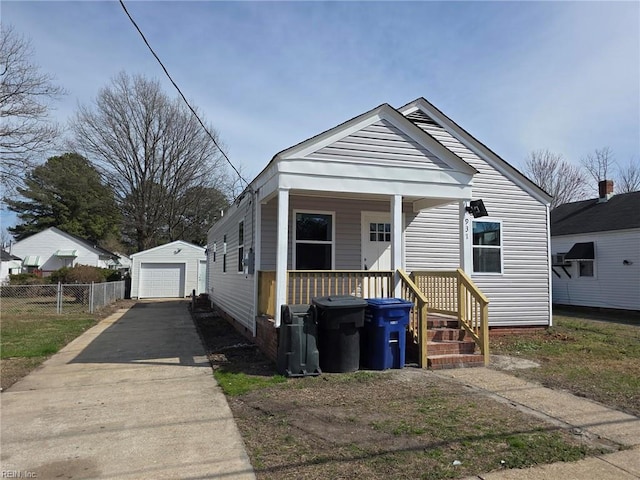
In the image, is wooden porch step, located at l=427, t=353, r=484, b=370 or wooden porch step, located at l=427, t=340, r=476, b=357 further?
wooden porch step, located at l=427, t=340, r=476, b=357

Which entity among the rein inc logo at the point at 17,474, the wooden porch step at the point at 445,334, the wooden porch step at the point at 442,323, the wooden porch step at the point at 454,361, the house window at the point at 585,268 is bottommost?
the rein inc logo at the point at 17,474

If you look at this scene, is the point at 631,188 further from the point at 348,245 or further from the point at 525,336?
the point at 348,245

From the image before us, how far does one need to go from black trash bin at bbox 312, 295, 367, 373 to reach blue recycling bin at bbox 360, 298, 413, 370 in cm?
26

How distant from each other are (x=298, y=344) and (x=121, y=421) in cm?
252

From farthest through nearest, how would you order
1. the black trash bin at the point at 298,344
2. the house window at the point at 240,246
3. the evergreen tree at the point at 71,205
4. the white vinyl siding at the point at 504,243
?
the evergreen tree at the point at 71,205, the house window at the point at 240,246, the white vinyl siding at the point at 504,243, the black trash bin at the point at 298,344

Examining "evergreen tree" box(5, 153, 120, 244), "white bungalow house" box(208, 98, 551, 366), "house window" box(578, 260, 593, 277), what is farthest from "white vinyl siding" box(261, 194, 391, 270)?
"evergreen tree" box(5, 153, 120, 244)

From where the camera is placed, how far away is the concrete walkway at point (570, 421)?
3.46 m

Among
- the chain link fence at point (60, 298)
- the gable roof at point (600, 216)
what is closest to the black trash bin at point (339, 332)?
the chain link fence at point (60, 298)

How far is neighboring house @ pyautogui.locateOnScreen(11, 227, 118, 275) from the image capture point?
119 ft

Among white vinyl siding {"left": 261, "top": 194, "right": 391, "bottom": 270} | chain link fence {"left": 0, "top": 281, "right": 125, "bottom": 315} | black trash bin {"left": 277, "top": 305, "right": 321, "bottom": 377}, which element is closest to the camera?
black trash bin {"left": 277, "top": 305, "right": 321, "bottom": 377}

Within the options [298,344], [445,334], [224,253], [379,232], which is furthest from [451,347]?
[224,253]

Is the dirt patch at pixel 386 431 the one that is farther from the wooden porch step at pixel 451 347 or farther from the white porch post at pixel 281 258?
the white porch post at pixel 281 258

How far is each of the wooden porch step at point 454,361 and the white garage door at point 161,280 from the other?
2151 centimetres

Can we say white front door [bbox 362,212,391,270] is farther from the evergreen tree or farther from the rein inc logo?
the evergreen tree
